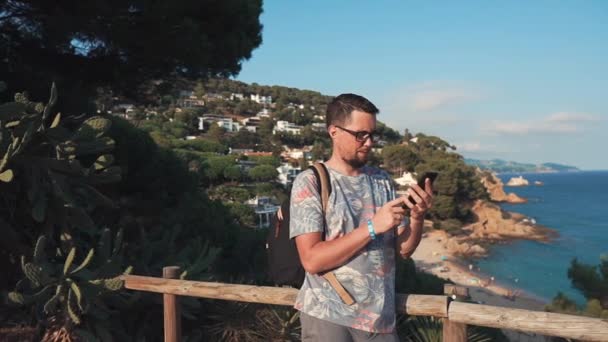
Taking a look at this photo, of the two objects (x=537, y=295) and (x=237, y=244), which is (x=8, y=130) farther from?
(x=537, y=295)

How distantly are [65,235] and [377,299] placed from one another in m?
2.84

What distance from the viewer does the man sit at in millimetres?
1680

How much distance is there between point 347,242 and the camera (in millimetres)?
1615

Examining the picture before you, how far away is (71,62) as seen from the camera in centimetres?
687

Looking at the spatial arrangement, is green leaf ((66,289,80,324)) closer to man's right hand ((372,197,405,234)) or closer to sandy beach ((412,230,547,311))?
man's right hand ((372,197,405,234))

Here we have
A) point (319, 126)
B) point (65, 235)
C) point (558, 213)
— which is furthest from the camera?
point (319, 126)

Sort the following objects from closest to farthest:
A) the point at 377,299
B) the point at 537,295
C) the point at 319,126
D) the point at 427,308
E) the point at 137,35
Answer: the point at 377,299, the point at 427,308, the point at 137,35, the point at 537,295, the point at 319,126

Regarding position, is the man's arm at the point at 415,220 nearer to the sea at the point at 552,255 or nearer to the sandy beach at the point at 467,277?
the sea at the point at 552,255

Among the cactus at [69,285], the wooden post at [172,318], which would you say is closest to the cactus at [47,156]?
the cactus at [69,285]

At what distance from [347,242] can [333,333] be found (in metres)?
0.37

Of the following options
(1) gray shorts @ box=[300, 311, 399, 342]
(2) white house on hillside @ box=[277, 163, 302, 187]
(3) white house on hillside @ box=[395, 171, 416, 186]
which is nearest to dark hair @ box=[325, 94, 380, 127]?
(3) white house on hillside @ box=[395, 171, 416, 186]

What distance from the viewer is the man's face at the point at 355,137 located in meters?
1.76

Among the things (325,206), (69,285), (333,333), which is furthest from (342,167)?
(69,285)

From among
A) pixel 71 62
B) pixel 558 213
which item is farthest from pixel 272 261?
pixel 558 213
